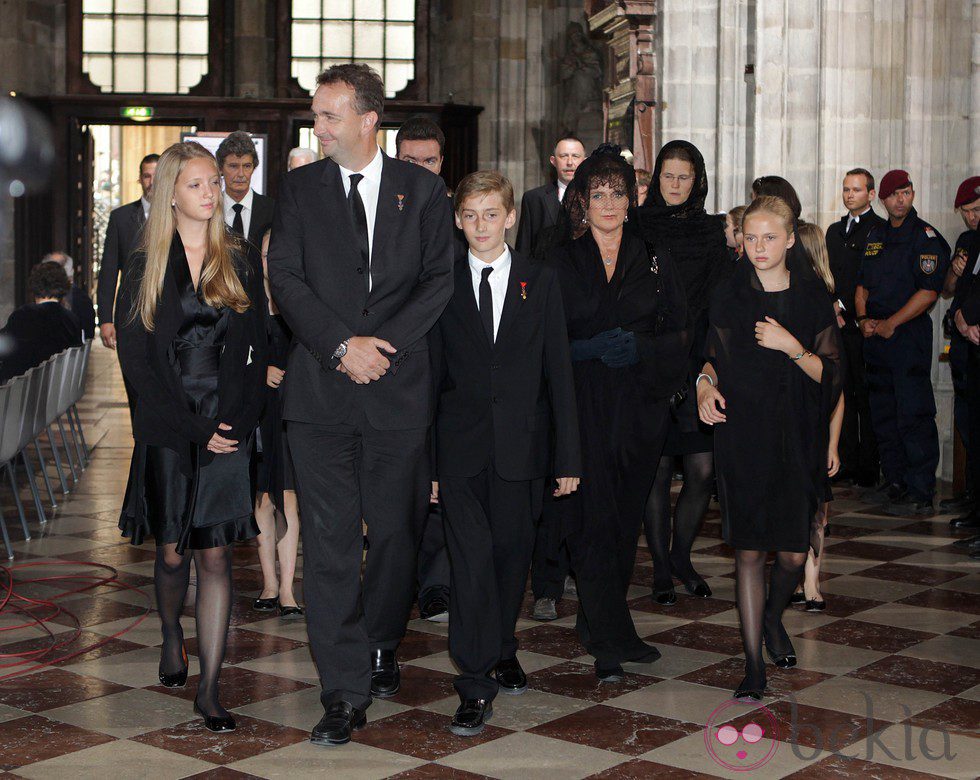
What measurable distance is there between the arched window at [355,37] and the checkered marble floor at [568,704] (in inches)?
593

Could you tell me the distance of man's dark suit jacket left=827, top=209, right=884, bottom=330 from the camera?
9453mm

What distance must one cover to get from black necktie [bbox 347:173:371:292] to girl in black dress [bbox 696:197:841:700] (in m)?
1.29

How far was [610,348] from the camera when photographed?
5.24 m

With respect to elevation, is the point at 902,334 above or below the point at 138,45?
below

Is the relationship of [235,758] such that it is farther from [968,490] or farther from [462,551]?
[968,490]

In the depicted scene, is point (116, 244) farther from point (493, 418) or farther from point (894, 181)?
point (894, 181)

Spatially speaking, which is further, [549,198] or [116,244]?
[116,244]

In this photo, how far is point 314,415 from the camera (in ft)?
14.5

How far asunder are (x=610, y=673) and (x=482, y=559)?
73cm

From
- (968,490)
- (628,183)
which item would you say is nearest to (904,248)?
(968,490)

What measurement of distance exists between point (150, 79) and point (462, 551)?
1712 centimetres

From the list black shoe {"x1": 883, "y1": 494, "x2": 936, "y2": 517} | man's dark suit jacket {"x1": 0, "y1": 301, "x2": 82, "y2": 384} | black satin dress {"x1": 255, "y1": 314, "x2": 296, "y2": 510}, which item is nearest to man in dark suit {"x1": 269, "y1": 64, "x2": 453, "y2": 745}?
black satin dress {"x1": 255, "y1": 314, "x2": 296, "y2": 510}

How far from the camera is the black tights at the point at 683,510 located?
637 centimetres

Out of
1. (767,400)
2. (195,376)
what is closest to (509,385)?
(767,400)
